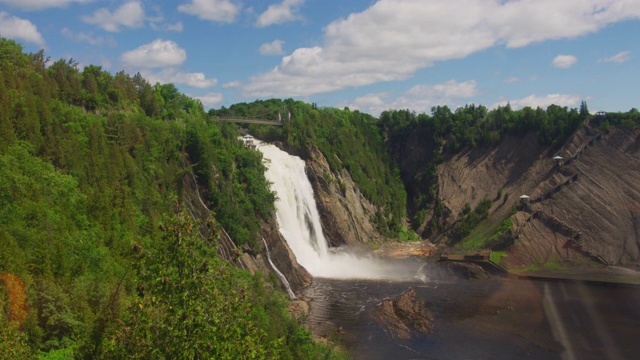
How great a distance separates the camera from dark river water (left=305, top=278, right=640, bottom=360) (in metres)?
36.7

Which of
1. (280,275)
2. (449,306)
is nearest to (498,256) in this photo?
(449,306)

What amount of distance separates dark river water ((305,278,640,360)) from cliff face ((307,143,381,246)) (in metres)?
12.6

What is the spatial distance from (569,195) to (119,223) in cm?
5599

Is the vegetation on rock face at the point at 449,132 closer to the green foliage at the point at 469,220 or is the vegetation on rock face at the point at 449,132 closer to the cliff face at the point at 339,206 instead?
the green foliage at the point at 469,220

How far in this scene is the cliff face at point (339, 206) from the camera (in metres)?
67.7

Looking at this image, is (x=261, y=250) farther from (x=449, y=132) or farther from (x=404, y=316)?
(x=449, y=132)

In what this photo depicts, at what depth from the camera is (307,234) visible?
6334 centimetres

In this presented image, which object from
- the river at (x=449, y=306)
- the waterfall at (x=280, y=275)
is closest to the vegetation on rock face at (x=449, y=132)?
the river at (x=449, y=306)

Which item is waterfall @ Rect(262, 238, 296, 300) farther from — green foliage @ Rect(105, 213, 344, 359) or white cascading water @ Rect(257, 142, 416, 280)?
green foliage @ Rect(105, 213, 344, 359)

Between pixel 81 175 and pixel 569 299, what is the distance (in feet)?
141

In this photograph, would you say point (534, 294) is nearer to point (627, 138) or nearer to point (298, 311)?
point (298, 311)

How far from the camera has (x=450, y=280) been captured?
5719cm

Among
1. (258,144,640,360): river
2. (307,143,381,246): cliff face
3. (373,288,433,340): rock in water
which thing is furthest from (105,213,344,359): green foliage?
(307,143,381,246): cliff face

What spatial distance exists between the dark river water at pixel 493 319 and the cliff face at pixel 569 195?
8298 millimetres
